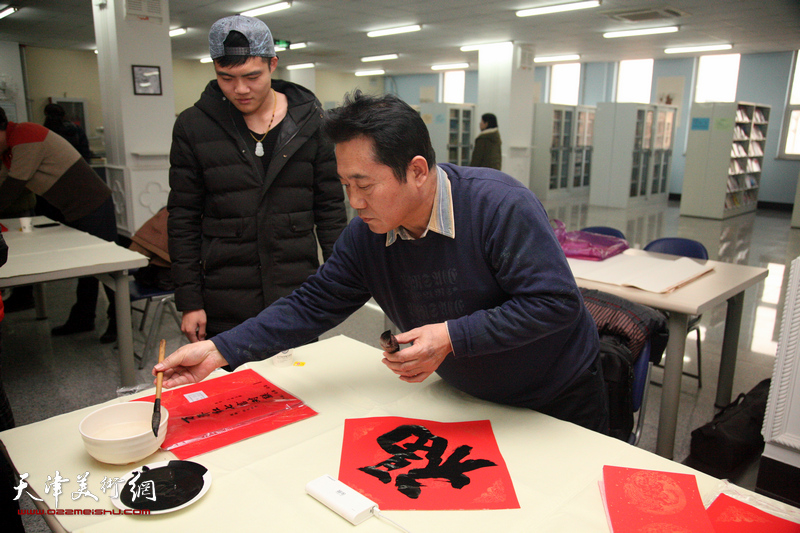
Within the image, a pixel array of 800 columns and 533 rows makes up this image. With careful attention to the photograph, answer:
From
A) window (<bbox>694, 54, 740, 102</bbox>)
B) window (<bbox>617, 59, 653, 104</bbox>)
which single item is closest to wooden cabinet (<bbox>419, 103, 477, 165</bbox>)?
window (<bbox>617, 59, 653, 104</bbox>)

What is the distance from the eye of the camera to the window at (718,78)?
11.1 m

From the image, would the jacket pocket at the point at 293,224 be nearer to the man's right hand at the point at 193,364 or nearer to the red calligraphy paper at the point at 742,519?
the man's right hand at the point at 193,364

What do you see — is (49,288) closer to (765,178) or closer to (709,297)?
(709,297)

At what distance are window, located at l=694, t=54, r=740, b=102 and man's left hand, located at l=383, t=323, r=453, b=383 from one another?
1241 cm

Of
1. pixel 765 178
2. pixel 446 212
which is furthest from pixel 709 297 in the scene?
pixel 765 178

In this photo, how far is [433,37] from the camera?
32.3 feet

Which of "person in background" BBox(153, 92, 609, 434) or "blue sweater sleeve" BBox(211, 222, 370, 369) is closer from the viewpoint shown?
"person in background" BBox(153, 92, 609, 434)

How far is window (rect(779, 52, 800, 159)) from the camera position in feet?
33.8

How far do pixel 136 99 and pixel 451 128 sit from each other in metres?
6.45

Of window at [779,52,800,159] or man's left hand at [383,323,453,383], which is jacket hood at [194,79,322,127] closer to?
man's left hand at [383,323,453,383]

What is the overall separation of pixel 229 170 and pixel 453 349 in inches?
43.2

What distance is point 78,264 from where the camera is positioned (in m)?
2.52

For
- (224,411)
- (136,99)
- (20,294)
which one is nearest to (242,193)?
(224,411)

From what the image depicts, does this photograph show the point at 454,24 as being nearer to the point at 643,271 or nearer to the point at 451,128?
the point at 451,128
